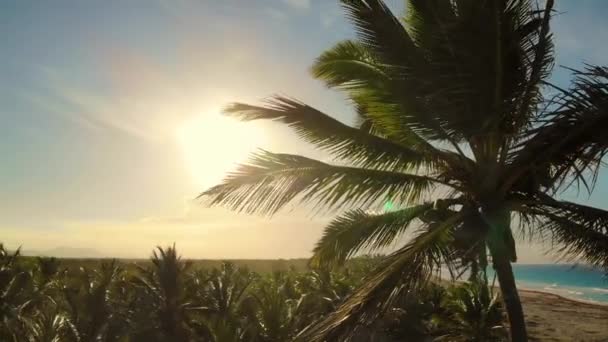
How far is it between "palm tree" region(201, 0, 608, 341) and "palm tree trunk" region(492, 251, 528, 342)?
0.05 feet

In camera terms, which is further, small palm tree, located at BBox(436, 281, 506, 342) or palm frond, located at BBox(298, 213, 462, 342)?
small palm tree, located at BBox(436, 281, 506, 342)

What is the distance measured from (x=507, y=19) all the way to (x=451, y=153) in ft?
6.76

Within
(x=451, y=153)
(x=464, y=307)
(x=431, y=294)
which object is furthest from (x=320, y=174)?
(x=431, y=294)

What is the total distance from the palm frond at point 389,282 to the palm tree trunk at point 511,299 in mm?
761

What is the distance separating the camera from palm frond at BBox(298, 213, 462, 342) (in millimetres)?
5523

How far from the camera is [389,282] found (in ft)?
19.9

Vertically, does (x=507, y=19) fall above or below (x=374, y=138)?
above

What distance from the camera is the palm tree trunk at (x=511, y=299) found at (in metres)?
6.91

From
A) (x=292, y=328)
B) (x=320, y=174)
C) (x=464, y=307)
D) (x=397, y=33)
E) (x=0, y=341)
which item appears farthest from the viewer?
(x=0, y=341)

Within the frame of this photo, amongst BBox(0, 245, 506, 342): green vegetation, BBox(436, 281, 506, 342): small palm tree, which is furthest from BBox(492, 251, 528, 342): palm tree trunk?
BBox(436, 281, 506, 342): small palm tree

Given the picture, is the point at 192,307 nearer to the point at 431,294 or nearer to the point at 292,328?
the point at 292,328

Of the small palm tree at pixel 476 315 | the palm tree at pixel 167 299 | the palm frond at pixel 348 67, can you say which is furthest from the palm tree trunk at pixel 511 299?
the palm tree at pixel 167 299

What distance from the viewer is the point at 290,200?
719cm

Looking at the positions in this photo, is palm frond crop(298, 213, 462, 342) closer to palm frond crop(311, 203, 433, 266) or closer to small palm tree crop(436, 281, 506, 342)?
palm frond crop(311, 203, 433, 266)
